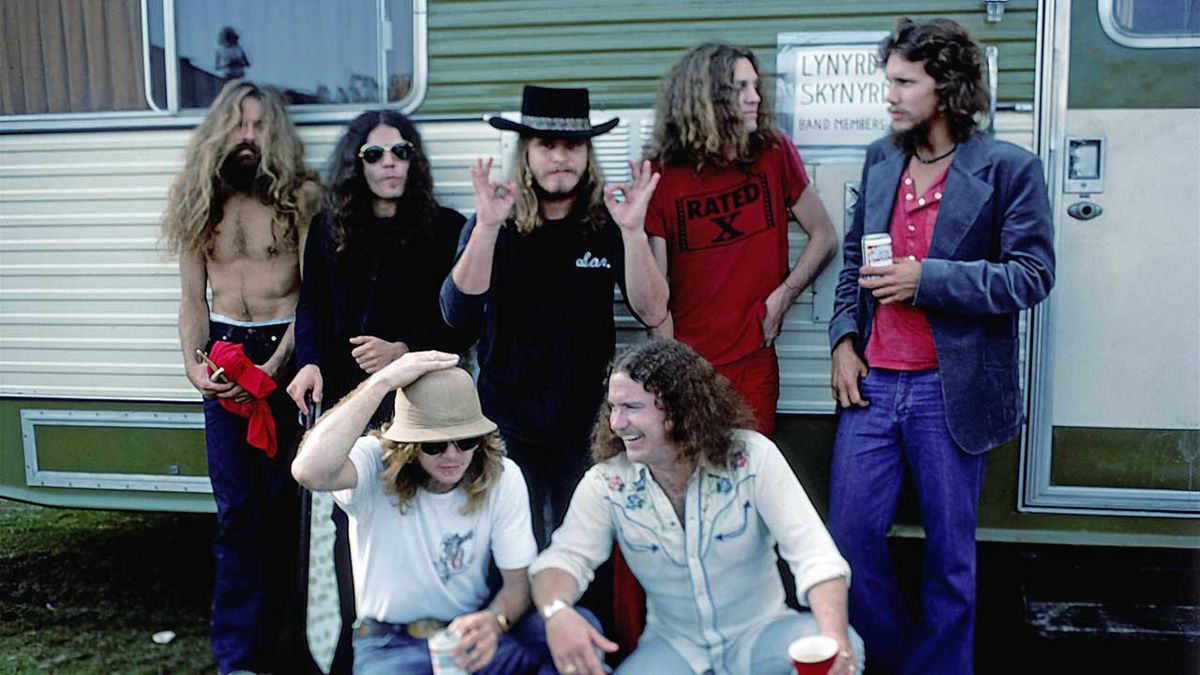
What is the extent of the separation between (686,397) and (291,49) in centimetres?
202

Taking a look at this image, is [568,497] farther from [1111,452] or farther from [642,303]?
[1111,452]

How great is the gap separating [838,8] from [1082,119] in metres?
0.82

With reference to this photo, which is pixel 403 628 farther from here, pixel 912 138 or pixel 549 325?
pixel 912 138

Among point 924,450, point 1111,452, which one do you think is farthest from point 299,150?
point 1111,452

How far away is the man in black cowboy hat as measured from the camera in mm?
3158

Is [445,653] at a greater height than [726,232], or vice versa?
[726,232]

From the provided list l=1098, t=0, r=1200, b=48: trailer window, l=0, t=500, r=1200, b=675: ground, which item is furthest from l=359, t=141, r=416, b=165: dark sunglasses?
l=1098, t=0, r=1200, b=48: trailer window

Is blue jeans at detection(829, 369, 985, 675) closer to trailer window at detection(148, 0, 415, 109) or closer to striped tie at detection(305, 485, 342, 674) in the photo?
striped tie at detection(305, 485, 342, 674)

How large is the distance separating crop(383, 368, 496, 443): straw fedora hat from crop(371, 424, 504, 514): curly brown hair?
2.0 inches

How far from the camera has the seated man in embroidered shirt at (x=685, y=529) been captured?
261 centimetres

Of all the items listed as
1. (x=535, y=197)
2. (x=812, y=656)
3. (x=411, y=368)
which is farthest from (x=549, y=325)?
(x=812, y=656)

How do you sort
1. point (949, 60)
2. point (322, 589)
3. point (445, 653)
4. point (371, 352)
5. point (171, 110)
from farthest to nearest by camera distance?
point (171, 110)
point (371, 352)
point (322, 589)
point (949, 60)
point (445, 653)

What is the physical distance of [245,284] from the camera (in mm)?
3633

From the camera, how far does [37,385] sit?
4.04 metres
